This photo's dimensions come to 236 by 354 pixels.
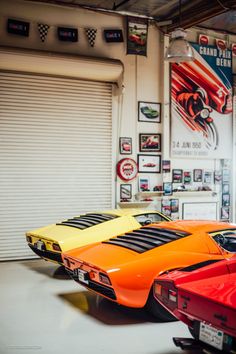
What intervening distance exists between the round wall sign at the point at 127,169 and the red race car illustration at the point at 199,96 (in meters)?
1.61

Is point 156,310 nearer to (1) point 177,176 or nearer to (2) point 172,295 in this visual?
(2) point 172,295

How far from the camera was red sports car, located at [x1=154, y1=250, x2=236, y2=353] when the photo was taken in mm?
2900

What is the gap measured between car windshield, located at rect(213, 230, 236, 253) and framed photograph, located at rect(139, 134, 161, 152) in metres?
4.38

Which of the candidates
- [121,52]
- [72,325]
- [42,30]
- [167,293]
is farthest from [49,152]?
[167,293]

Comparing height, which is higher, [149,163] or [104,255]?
[149,163]

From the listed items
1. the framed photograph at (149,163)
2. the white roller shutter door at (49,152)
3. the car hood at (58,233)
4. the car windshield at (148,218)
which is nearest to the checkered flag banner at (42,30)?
the white roller shutter door at (49,152)

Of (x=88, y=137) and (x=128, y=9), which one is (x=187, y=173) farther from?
(x=128, y=9)

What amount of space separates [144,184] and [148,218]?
8.91 feet

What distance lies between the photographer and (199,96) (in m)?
10.1

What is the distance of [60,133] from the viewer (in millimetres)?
8742

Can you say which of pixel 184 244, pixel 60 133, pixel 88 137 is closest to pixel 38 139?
pixel 60 133

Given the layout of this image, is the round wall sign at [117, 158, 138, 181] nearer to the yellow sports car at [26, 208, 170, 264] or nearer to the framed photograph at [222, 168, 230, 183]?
the yellow sports car at [26, 208, 170, 264]

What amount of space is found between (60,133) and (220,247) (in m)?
4.63

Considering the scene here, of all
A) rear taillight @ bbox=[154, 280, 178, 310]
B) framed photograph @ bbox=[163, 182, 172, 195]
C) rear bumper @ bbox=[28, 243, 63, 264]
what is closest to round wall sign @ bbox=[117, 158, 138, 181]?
framed photograph @ bbox=[163, 182, 172, 195]
